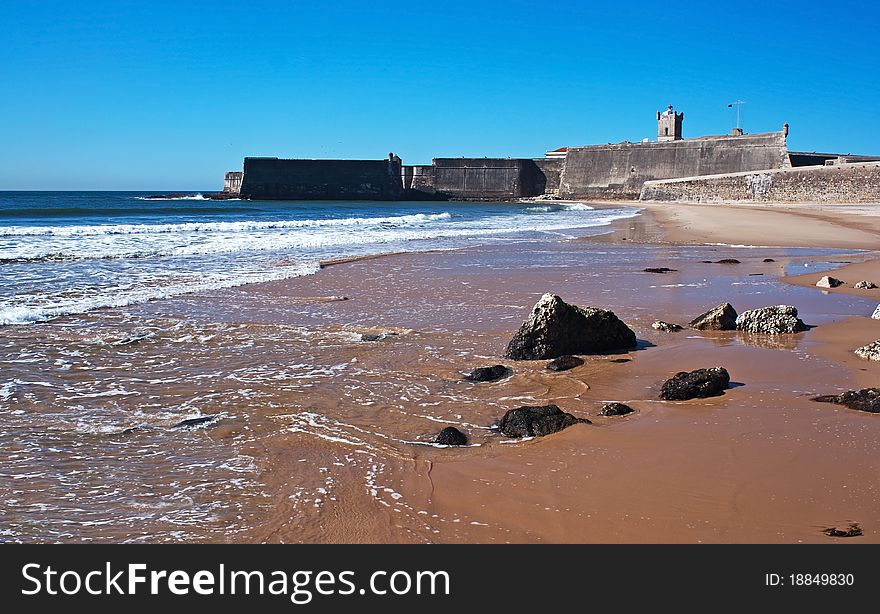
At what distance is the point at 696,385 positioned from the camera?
4.55 metres

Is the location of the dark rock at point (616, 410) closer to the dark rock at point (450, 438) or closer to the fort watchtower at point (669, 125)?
the dark rock at point (450, 438)

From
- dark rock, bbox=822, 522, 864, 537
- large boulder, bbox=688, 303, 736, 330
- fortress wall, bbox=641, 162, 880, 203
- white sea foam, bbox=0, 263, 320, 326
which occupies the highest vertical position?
fortress wall, bbox=641, 162, 880, 203

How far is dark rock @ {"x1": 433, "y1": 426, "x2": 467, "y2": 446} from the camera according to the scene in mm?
3832

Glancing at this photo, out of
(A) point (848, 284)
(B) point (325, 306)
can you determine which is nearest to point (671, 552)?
(B) point (325, 306)

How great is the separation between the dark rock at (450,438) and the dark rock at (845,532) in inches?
66.3

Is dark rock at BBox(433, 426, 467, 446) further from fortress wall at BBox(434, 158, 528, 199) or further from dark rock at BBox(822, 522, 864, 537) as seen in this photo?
fortress wall at BBox(434, 158, 528, 199)

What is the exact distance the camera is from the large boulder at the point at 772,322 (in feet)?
20.6

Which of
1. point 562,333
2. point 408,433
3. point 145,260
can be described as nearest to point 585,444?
point 408,433

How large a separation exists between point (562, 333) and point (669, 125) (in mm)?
64289

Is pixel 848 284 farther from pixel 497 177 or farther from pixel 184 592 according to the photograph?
pixel 497 177

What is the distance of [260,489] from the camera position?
3289mm

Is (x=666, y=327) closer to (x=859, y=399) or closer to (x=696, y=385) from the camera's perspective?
(x=696, y=385)

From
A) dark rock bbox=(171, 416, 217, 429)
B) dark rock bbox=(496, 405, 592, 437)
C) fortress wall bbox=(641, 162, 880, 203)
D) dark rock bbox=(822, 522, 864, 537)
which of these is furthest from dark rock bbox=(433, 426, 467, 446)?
fortress wall bbox=(641, 162, 880, 203)

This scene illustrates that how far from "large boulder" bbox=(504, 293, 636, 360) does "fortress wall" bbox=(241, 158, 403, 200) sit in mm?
64771
